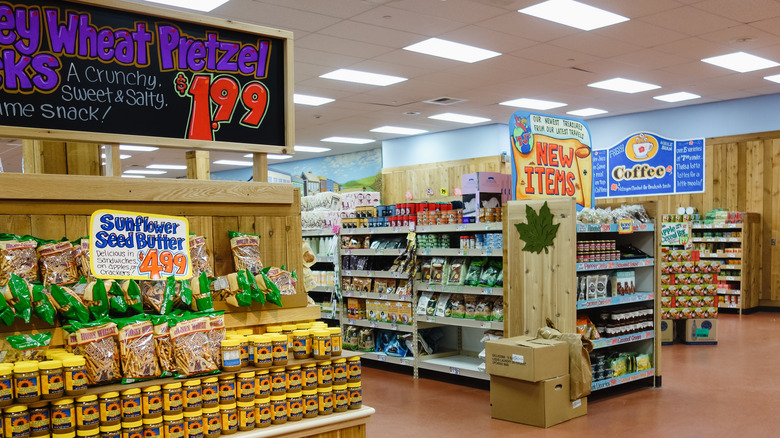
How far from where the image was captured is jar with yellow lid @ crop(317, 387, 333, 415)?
2.46 m

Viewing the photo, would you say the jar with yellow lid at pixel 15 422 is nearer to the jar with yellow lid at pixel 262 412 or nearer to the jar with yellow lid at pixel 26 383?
the jar with yellow lid at pixel 26 383

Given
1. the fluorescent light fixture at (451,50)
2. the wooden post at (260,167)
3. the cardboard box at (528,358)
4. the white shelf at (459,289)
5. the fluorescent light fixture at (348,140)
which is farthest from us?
the fluorescent light fixture at (348,140)

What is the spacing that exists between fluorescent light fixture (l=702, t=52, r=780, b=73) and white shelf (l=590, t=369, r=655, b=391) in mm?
5273

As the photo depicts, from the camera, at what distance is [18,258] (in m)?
2.17

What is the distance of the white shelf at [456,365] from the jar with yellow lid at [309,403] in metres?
3.65

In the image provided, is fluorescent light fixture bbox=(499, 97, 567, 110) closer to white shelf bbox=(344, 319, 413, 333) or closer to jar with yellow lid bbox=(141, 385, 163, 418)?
white shelf bbox=(344, 319, 413, 333)

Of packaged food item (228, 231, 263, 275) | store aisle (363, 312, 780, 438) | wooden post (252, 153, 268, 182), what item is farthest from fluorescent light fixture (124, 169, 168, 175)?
packaged food item (228, 231, 263, 275)

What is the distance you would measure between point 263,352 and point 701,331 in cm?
754

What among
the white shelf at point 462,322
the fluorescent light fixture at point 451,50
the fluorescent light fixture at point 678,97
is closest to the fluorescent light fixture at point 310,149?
the fluorescent light fixture at point 678,97

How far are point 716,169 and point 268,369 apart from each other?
39.6 feet

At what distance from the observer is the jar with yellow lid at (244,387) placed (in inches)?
90.0

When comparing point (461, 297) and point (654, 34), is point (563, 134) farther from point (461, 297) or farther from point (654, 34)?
point (654, 34)

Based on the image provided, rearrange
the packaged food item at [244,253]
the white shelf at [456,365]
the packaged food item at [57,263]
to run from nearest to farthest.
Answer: the packaged food item at [57,263]
the packaged food item at [244,253]
the white shelf at [456,365]

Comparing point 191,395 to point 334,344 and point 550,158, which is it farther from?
point 550,158
